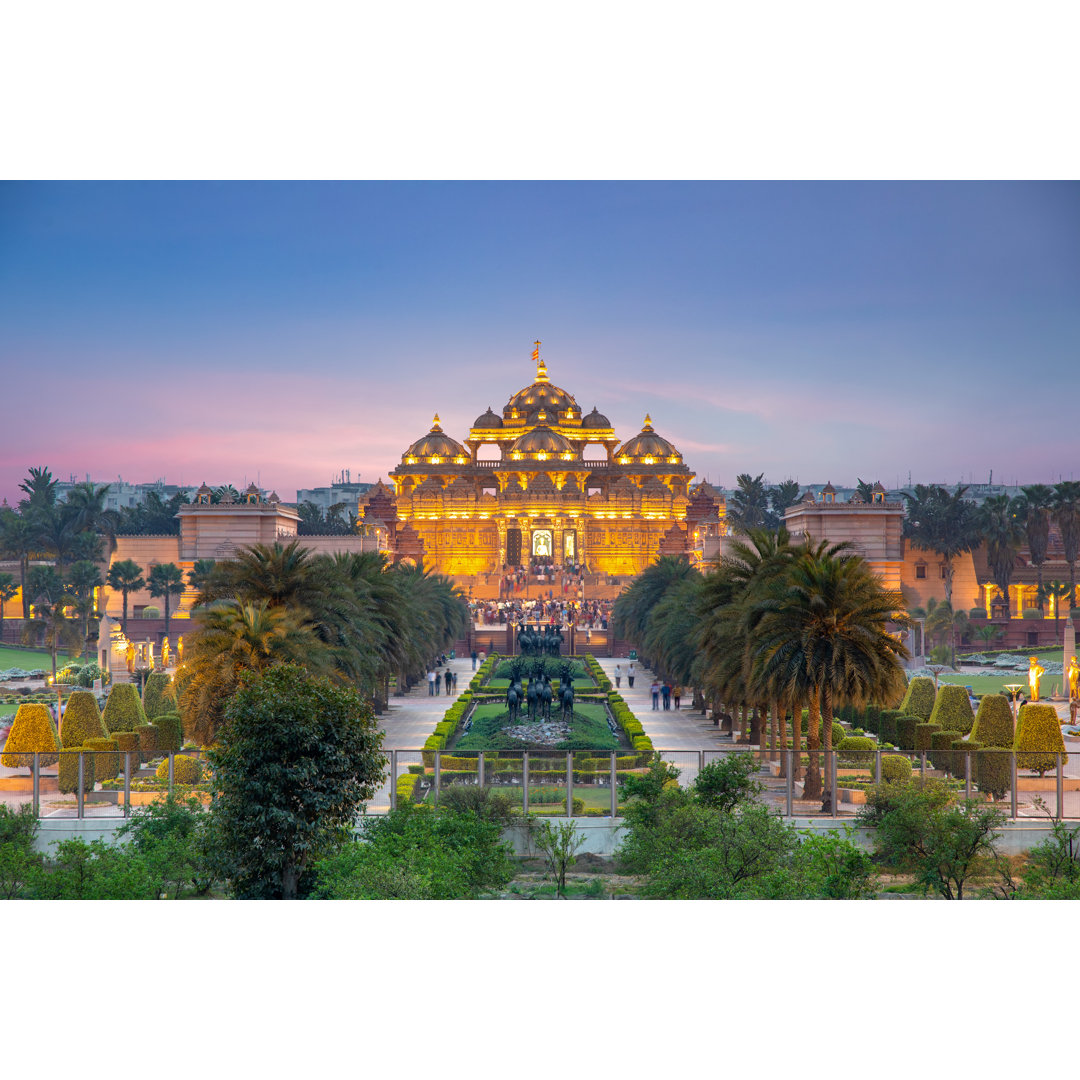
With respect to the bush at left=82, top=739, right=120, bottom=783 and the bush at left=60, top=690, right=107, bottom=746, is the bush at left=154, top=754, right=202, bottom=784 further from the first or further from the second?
the bush at left=60, top=690, right=107, bottom=746

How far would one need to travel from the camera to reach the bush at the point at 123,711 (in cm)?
2944

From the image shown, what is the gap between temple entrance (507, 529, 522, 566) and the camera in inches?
4368

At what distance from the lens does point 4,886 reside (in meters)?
19.0

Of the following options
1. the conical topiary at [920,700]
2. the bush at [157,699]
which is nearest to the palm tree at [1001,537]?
the conical topiary at [920,700]

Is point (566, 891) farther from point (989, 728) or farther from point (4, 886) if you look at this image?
point (989, 728)

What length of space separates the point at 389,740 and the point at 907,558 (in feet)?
205

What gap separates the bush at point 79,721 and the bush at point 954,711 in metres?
17.9

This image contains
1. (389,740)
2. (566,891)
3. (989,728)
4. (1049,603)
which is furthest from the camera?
(1049,603)

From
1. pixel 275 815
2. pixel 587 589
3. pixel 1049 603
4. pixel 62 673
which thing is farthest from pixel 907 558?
pixel 275 815

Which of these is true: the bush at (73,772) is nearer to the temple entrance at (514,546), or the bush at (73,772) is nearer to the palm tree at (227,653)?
the palm tree at (227,653)

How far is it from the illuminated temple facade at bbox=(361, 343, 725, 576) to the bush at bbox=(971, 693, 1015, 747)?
249ft

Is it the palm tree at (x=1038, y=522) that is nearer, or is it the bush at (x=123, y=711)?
the bush at (x=123, y=711)

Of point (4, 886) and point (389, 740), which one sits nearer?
point (4, 886)

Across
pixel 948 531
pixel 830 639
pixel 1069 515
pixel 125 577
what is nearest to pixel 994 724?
pixel 830 639
